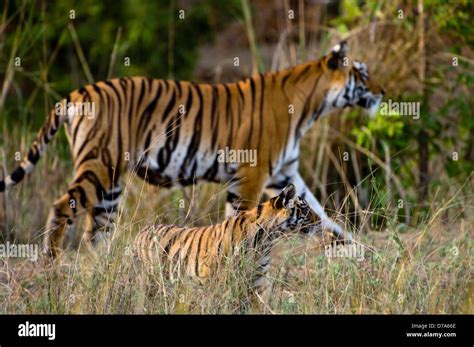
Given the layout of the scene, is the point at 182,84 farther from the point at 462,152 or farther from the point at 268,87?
the point at 462,152

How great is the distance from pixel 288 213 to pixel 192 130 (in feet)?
7.46

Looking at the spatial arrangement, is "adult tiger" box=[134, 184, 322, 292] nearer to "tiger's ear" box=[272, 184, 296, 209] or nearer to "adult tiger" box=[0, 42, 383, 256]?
"tiger's ear" box=[272, 184, 296, 209]

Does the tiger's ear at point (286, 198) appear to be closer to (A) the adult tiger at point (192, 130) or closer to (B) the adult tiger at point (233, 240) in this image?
(B) the adult tiger at point (233, 240)

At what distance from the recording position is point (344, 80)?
8.65 meters

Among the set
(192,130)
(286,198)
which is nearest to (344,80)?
(192,130)

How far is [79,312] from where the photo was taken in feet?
18.6

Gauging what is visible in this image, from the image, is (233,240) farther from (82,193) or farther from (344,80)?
(344,80)

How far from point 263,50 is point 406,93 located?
26.1 ft

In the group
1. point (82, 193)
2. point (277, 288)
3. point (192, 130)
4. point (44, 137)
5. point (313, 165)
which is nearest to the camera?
point (277, 288)

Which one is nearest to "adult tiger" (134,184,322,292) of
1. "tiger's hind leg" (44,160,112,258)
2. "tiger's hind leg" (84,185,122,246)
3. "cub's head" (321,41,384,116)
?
"tiger's hind leg" (84,185,122,246)

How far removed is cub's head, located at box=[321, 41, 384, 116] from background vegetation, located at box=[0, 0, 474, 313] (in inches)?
24.6

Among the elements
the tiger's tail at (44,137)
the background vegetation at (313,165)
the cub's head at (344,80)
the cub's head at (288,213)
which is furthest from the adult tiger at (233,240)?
the cub's head at (344,80)
